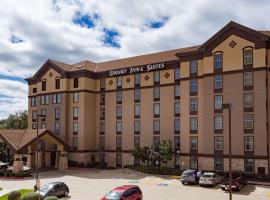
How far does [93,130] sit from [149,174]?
54.1 ft

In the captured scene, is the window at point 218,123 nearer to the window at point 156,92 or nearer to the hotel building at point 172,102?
→ the hotel building at point 172,102

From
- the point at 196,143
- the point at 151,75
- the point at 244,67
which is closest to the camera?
the point at 244,67

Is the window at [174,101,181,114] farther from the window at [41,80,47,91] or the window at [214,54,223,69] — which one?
the window at [41,80,47,91]

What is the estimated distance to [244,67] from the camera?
43.7m

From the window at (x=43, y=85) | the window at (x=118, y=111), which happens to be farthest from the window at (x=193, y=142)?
the window at (x=43, y=85)

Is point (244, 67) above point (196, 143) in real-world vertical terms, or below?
above

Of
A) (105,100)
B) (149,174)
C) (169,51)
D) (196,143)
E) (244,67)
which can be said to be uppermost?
(169,51)

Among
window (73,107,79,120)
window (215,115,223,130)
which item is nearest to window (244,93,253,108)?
window (215,115,223,130)

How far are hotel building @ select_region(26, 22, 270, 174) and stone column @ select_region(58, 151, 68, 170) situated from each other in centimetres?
317

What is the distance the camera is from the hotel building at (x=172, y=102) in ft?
141

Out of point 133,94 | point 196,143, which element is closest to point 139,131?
point 133,94

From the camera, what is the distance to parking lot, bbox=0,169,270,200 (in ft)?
109

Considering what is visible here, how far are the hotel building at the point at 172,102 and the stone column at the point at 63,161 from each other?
317cm

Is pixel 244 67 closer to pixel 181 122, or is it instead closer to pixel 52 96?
pixel 181 122
